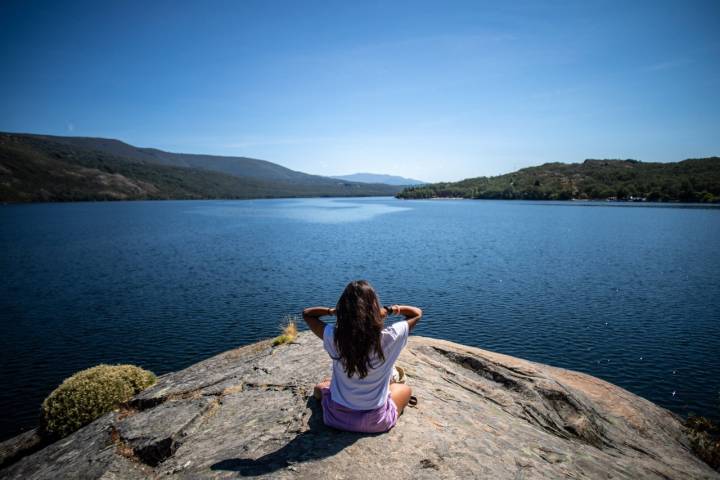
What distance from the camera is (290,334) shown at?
15336 mm

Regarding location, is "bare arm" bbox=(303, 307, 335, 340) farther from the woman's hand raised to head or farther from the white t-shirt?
the woman's hand raised to head

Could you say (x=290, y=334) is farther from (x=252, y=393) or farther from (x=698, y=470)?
(x=698, y=470)

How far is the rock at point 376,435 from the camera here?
6754 mm

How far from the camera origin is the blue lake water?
919 inches

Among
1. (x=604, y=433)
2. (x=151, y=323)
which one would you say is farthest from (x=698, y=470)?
(x=151, y=323)

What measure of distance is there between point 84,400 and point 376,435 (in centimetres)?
1018

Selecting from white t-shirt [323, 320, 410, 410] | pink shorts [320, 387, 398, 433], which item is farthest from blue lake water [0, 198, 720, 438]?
white t-shirt [323, 320, 410, 410]

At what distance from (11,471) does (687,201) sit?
736 ft

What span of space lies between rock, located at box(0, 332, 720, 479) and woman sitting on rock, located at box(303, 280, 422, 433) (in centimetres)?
40

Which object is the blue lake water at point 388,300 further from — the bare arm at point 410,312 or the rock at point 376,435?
the bare arm at point 410,312

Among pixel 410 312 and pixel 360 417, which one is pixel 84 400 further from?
pixel 410 312

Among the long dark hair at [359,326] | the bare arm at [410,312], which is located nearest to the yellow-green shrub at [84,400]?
the long dark hair at [359,326]

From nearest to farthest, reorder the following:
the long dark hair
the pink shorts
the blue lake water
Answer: the long dark hair
the pink shorts
the blue lake water

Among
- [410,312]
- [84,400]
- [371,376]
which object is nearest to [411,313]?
[410,312]
